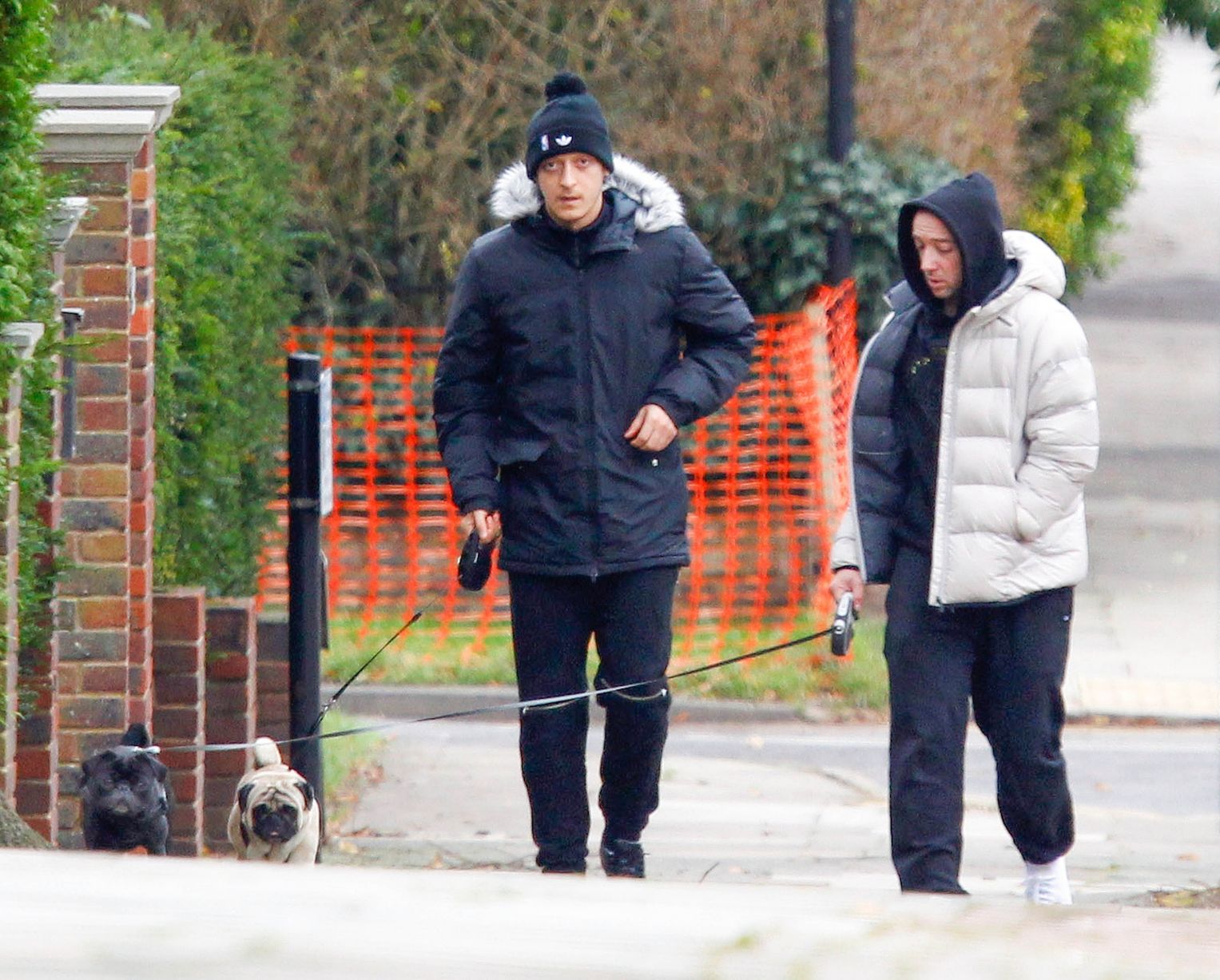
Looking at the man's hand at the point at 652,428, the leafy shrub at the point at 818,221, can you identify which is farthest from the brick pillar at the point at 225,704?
the leafy shrub at the point at 818,221

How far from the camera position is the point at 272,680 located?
688 cm

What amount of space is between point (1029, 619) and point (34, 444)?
215cm

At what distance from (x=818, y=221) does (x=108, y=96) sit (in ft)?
19.9

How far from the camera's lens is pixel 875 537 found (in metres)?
4.95

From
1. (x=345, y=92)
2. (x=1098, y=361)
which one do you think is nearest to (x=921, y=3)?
(x=345, y=92)

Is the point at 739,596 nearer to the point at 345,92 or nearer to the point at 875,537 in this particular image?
the point at 345,92

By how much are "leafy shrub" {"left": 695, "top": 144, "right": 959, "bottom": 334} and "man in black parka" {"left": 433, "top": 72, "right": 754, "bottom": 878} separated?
5.76 metres

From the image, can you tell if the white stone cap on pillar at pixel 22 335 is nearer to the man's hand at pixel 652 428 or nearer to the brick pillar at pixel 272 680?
the man's hand at pixel 652 428

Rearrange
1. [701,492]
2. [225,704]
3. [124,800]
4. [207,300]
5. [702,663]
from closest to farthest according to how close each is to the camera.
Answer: [124,800]
[225,704]
[207,300]
[702,663]
[701,492]

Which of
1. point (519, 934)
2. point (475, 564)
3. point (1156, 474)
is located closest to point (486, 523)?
point (475, 564)

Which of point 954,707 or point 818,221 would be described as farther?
point 818,221

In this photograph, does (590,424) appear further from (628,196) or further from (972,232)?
(972,232)

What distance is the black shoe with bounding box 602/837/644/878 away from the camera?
5273mm

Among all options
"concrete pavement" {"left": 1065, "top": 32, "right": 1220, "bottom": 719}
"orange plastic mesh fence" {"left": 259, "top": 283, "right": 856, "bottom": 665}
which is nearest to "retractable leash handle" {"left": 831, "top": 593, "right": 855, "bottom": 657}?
"concrete pavement" {"left": 1065, "top": 32, "right": 1220, "bottom": 719}
